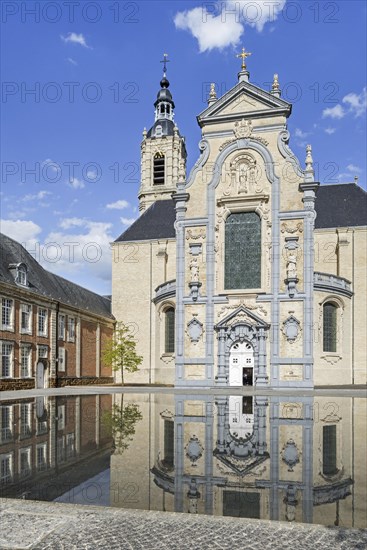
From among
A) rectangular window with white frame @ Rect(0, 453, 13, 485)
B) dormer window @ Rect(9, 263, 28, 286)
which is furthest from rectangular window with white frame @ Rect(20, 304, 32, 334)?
rectangular window with white frame @ Rect(0, 453, 13, 485)

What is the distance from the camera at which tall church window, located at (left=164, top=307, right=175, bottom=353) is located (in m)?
40.4

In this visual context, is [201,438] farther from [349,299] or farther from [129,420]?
[349,299]

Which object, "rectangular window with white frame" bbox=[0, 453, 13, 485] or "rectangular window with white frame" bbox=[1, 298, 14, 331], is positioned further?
"rectangular window with white frame" bbox=[1, 298, 14, 331]

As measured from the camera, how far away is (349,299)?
3775cm

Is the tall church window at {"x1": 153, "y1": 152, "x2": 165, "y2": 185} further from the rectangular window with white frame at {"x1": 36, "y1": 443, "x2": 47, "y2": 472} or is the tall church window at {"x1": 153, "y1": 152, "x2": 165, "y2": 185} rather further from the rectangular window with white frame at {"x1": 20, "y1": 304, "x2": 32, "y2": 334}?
the rectangular window with white frame at {"x1": 36, "y1": 443, "x2": 47, "y2": 472}

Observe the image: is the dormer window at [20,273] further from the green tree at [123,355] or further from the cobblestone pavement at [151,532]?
the cobblestone pavement at [151,532]

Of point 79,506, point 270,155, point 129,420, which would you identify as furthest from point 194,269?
point 79,506

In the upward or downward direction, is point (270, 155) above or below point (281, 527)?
above

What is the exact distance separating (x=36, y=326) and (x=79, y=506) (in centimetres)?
3160

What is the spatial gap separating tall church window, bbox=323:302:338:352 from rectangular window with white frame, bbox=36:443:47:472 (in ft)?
90.9

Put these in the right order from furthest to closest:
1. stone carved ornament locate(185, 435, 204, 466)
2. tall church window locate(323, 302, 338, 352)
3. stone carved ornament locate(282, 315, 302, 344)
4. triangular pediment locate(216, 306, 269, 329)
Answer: tall church window locate(323, 302, 338, 352) < triangular pediment locate(216, 306, 269, 329) < stone carved ornament locate(282, 315, 302, 344) < stone carved ornament locate(185, 435, 204, 466)

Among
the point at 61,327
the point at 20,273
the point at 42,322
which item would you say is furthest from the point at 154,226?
the point at 20,273

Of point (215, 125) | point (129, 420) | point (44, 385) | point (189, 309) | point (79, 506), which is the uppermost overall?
point (215, 125)

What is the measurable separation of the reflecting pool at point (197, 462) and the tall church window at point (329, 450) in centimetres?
2
